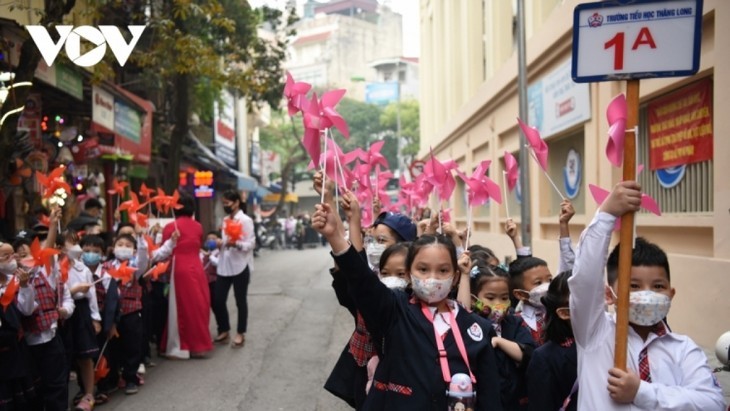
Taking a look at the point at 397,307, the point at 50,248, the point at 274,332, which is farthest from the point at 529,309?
the point at 274,332

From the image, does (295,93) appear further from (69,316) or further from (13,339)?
(69,316)

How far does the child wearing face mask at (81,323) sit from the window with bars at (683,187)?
4.83 metres

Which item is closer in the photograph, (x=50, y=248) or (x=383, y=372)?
(x=383, y=372)

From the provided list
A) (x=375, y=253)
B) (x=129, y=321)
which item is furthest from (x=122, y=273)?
(x=375, y=253)

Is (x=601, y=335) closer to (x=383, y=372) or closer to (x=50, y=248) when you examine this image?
(x=383, y=372)

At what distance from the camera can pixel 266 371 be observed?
7762 millimetres

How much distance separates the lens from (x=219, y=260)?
902 centimetres

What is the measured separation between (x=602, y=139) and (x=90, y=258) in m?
6.05

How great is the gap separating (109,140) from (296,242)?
2363 centimetres

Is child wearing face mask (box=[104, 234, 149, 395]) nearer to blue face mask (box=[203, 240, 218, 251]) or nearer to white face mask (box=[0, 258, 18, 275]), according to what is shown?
white face mask (box=[0, 258, 18, 275])

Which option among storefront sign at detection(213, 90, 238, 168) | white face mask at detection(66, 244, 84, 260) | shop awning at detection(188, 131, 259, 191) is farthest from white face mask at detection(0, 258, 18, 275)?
storefront sign at detection(213, 90, 238, 168)

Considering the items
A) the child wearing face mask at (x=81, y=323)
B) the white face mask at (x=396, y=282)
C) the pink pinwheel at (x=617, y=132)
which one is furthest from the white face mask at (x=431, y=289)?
the child wearing face mask at (x=81, y=323)

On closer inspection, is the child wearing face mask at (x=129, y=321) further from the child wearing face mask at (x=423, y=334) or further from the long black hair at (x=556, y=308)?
the long black hair at (x=556, y=308)

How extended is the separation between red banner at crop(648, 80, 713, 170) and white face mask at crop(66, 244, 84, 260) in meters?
5.61
